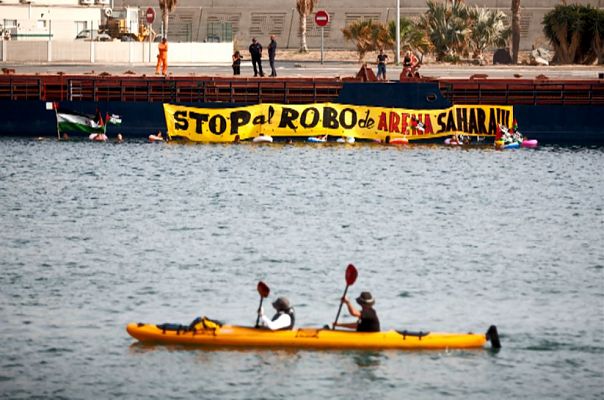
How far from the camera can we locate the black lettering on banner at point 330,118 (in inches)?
3073

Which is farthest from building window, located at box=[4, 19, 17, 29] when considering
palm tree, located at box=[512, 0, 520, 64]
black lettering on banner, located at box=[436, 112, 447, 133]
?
black lettering on banner, located at box=[436, 112, 447, 133]

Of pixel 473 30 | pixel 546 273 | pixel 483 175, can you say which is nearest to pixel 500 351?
pixel 546 273

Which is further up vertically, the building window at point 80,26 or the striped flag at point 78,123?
the building window at point 80,26

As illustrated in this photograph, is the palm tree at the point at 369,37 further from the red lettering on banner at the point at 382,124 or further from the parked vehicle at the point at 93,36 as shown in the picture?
the red lettering on banner at the point at 382,124

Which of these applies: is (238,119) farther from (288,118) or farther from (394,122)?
(394,122)

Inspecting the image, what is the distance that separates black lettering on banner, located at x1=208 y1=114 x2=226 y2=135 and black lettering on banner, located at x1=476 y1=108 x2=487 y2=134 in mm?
13608

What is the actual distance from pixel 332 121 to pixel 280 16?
5062 centimetres

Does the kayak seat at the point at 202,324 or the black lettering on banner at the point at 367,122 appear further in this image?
the black lettering on banner at the point at 367,122

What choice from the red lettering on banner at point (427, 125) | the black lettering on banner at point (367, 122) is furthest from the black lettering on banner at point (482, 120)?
the black lettering on banner at point (367, 122)

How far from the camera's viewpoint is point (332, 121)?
259 feet

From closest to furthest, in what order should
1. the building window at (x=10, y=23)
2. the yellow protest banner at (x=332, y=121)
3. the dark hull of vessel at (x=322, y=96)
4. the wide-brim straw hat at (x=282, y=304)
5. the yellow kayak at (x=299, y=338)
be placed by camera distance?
the wide-brim straw hat at (x=282, y=304), the yellow kayak at (x=299, y=338), the dark hull of vessel at (x=322, y=96), the yellow protest banner at (x=332, y=121), the building window at (x=10, y=23)

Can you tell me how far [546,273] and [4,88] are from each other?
4314 cm

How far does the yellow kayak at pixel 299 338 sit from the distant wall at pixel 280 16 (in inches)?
3567

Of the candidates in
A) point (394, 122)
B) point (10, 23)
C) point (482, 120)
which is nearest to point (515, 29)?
point (482, 120)
